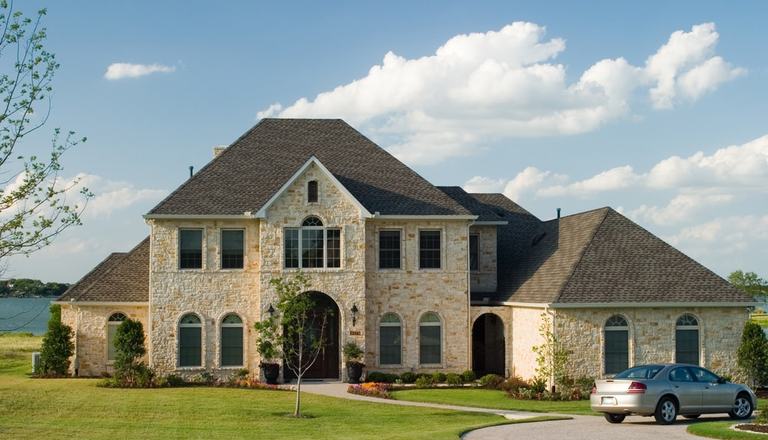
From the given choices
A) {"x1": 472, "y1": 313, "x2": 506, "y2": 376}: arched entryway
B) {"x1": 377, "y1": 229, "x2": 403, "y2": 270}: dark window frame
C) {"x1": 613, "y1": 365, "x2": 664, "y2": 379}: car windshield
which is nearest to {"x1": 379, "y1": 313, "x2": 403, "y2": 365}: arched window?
{"x1": 377, "y1": 229, "x2": 403, "y2": 270}: dark window frame

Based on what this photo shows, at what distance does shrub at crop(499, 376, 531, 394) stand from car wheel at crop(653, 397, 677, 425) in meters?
8.83

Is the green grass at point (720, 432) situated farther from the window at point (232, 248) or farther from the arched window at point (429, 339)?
the window at point (232, 248)

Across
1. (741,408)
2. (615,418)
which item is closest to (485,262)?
(615,418)

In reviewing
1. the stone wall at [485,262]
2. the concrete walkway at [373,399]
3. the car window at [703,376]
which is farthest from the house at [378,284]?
the car window at [703,376]

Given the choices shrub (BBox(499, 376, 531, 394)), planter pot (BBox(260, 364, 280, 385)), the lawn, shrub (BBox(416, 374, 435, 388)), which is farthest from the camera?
planter pot (BBox(260, 364, 280, 385))

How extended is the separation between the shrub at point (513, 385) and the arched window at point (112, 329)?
1472 centimetres

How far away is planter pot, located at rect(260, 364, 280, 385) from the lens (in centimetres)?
3338

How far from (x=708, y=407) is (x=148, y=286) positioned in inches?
857

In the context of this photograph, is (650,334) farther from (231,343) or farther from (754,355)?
(231,343)

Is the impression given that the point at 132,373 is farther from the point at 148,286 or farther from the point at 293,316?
the point at 293,316

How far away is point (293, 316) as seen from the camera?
26.2m

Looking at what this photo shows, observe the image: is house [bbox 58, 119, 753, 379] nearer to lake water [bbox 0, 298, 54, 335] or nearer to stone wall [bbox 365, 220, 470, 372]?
stone wall [bbox 365, 220, 470, 372]

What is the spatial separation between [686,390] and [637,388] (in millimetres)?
1460

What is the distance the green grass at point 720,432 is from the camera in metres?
18.7
